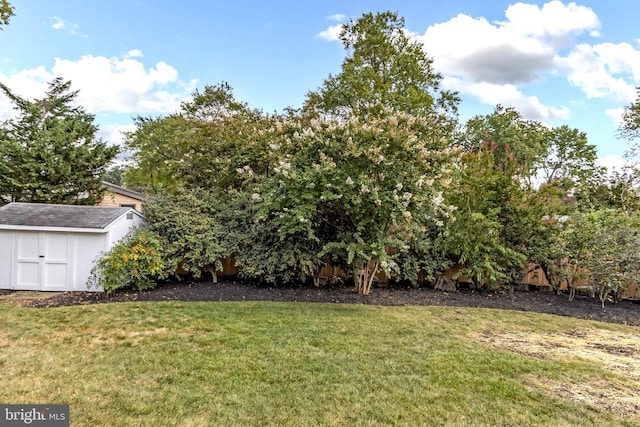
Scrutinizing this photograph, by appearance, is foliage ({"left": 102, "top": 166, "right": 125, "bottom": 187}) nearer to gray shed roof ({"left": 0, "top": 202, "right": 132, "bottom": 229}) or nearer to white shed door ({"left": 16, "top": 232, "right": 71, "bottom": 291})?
gray shed roof ({"left": 0, "top": 202, "right": 132, "bottom": 229})

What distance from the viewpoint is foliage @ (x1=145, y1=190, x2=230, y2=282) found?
7723mm

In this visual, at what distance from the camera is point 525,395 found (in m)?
3.13

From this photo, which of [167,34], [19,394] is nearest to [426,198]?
[19,394]

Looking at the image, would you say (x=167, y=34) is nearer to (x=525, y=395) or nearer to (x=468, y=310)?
(x=468, y=310)

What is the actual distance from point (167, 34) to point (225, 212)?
19.5ft

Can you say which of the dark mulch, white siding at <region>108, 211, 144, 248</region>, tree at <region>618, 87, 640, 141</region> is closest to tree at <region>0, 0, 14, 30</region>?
white siding at <region>108, 211, 144, 248</region>

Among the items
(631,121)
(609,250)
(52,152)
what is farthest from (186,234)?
(631,121)

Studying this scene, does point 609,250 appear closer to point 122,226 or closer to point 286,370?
point 286,370

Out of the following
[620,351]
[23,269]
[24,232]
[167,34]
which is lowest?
[620,351]

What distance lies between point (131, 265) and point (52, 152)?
8323 mm

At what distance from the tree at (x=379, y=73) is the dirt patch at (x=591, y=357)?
10190 millimetres

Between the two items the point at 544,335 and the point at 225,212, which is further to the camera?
the point at 225,212

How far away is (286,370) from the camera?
3.57 metres

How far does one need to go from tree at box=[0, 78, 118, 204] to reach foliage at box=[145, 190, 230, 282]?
6543 mm
